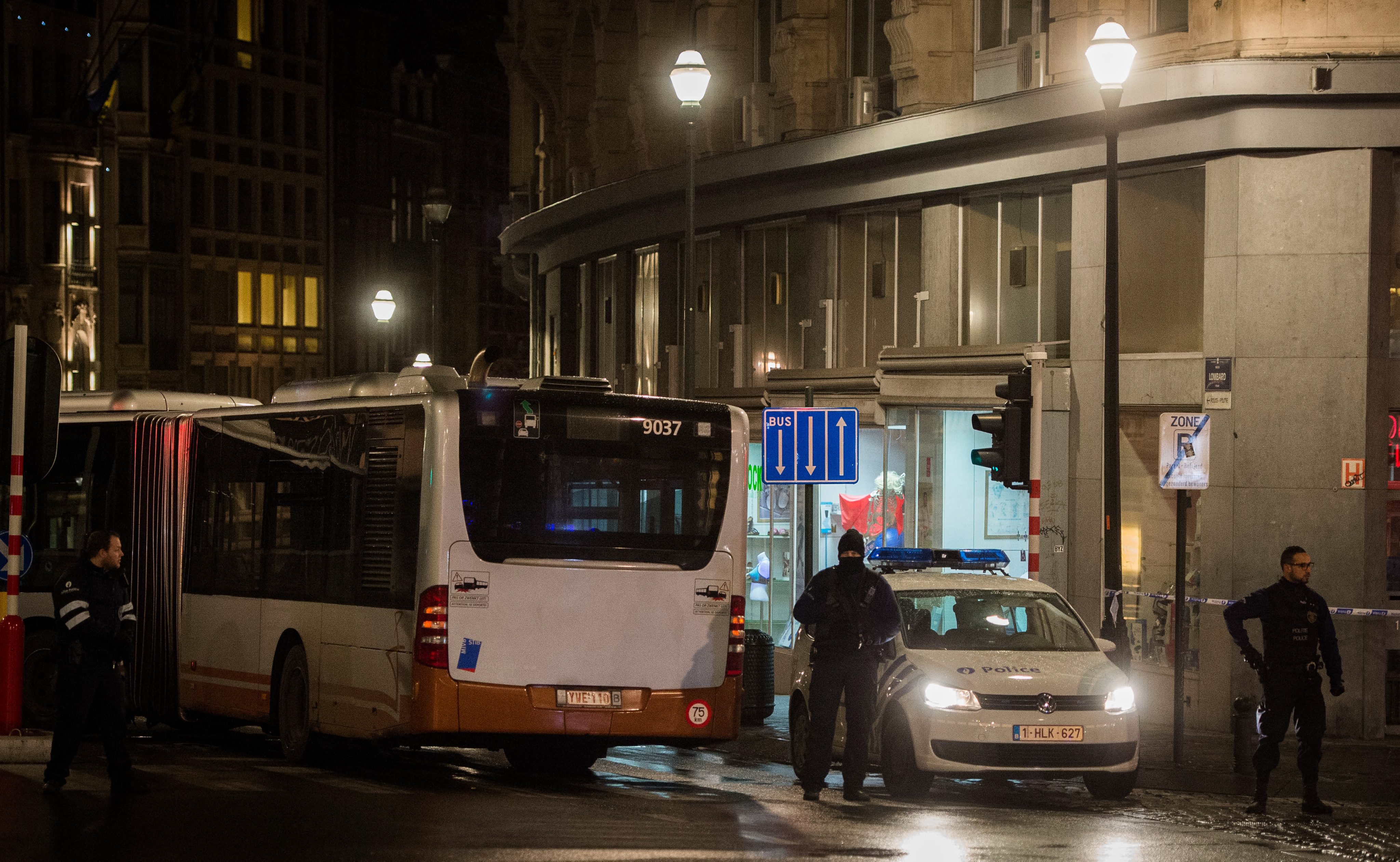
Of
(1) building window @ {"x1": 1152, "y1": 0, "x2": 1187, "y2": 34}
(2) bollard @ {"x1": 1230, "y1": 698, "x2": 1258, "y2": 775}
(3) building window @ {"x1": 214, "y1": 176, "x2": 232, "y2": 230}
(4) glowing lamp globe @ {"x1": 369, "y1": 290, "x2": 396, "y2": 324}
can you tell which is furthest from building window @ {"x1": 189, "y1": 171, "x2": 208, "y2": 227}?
(2) bollard @ {"x1": 1230, "y1": 698, "x2": 1258, "y2": 775}

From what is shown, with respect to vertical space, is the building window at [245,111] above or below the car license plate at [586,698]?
above

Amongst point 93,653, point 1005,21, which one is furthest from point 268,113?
point 93,653

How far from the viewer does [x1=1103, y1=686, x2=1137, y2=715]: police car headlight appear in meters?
14.6

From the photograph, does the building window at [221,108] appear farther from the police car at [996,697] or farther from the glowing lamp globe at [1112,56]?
the police car at [996,697]

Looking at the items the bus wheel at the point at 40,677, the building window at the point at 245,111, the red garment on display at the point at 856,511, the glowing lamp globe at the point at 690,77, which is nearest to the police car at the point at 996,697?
the bus wheel at the point at 40,677

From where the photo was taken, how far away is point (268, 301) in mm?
75625

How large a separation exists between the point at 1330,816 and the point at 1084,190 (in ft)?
32.7

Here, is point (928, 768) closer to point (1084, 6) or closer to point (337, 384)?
point (337, 384)


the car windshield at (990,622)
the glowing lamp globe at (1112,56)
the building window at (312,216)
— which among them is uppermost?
the building window at (312,216)

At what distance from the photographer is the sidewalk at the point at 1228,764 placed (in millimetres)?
15836

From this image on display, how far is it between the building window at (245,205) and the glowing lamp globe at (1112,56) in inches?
2376

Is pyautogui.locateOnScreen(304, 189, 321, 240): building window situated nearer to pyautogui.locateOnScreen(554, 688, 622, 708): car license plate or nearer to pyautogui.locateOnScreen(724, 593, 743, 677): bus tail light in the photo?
pyautogui.locateOnScreen(724, 593, 743, 677): bus tail light

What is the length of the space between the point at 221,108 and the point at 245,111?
106cm

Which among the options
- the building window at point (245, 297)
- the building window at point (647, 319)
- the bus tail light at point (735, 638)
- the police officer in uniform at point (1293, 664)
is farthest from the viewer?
the building window at point (245, 297)
